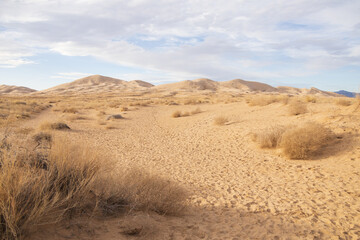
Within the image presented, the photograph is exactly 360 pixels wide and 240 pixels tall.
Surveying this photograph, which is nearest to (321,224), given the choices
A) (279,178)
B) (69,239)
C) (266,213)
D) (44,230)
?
(266,213)

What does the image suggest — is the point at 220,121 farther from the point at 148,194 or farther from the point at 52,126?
the point at 148,194

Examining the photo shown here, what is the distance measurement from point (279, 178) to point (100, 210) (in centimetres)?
544

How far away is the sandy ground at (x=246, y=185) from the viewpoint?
12.8 ft

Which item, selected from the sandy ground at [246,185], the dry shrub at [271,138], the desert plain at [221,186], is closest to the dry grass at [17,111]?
the desert plain at [221,186]

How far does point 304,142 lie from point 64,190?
7879 millimetres

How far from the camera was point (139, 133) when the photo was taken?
1509 cm

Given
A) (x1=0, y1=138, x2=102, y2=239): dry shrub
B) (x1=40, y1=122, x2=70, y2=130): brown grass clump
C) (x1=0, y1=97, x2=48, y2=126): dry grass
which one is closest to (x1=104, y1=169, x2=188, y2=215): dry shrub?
(x1=0, y1=138, x2=102, y2=239): dry shrub

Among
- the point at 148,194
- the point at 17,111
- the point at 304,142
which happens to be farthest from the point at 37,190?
the point at 17,111

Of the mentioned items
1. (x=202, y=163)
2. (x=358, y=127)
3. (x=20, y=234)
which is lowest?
(x=202, y=163)

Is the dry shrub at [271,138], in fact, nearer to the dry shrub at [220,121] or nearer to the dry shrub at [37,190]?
the dry shrub at [220,121]

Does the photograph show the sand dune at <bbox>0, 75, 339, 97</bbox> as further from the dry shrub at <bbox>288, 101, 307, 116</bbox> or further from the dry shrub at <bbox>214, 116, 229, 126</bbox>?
the dry shrub at <bbox>288, 101, 307, 116</bbox>

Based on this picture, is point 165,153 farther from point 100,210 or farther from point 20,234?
point 20,234

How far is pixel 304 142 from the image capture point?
8.52 m

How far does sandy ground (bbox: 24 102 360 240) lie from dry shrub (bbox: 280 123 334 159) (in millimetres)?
327
